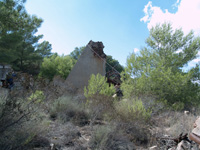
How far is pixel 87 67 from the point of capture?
51.2ft

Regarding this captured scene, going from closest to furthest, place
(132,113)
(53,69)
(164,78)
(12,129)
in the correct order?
(12,129) → (132,113) → (164,78) → (53,69)

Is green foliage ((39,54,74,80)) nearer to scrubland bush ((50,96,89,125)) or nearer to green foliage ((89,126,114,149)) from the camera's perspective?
scrubland bush ((50,96,89,125))

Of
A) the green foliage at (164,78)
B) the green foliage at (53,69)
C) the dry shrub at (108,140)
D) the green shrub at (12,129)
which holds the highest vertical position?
the green foliage at (53,69)

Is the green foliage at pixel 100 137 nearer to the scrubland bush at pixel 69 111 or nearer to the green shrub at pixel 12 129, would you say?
the green shrub at pixel 12 129

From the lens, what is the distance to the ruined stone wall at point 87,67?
1537cm

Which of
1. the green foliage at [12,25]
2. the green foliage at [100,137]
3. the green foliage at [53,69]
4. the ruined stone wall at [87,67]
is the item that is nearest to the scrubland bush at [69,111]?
the green foliage at [100,137]

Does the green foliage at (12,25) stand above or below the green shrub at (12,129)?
above

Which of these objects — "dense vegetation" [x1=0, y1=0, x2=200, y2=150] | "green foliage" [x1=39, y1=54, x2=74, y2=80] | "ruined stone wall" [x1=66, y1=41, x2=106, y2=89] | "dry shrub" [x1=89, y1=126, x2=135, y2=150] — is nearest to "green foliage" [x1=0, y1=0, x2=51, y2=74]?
"dense vegetation" [x1=0, y1=0, x2=200, y2=150]

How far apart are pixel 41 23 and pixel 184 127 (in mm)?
11641

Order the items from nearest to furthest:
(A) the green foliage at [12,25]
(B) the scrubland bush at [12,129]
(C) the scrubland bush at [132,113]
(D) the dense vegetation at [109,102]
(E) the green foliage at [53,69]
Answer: (B) the scrubland bush at [12,129] → (D) the dense vegetation at [109,102] → (C) the scrubland bush at [132,113] → (A) the green foliage at [12,25] → (E) the green foliage at [53,69]

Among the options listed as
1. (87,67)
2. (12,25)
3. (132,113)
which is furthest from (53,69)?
(132,113)

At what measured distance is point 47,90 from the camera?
22.6 ft

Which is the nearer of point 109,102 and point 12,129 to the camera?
point 12,129

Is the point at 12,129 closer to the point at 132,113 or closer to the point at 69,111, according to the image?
the point at 69,111
